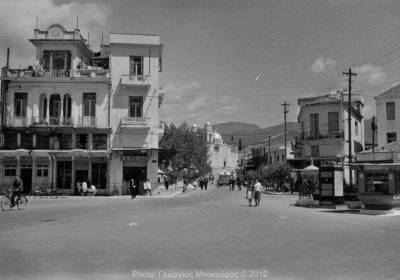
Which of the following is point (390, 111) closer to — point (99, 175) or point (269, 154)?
point (99, 175)

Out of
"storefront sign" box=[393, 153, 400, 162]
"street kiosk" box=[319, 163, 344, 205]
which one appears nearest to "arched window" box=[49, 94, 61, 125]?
"street kiosk" box=[319, 163, 344, 205]

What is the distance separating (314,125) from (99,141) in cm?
2610

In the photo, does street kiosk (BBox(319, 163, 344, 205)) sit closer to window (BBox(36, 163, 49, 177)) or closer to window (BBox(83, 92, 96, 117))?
window (BBox(83, 92, 96, 117))

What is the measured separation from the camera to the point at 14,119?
45.7m

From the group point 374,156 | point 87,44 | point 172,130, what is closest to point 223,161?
point 172,130

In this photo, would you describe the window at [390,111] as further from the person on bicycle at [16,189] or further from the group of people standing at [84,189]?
the person on bicycle at [16,189]

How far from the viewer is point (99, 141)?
154 feet

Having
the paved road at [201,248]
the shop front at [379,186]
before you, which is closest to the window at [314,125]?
the shop front at [379,186]

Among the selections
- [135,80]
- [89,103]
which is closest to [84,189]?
[89,103]

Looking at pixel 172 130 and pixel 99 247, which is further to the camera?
pixel 172 130

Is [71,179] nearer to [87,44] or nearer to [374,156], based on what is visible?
[87,44]

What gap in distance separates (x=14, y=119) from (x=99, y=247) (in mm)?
36601

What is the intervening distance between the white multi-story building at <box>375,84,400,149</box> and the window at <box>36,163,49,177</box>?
33472 mm

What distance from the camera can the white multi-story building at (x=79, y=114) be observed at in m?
45.8
